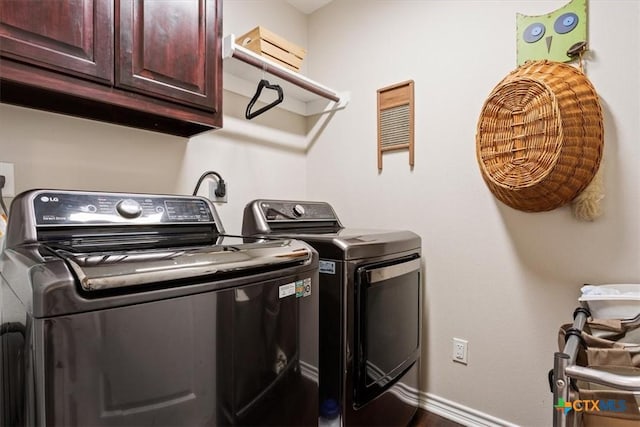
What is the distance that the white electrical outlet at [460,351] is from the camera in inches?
67.9

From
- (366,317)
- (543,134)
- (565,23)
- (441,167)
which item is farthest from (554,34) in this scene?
(366,317)

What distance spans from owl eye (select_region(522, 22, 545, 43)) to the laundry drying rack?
1234 mm

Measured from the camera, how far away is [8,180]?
120 centimetres

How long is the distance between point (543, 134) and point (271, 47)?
4.58 ft

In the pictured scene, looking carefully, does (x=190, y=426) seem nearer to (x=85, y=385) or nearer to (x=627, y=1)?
(x=85, y=385)

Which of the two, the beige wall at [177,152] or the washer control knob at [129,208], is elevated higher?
the beige wall at [177,152]

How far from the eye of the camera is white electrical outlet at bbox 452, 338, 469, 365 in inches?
67.9

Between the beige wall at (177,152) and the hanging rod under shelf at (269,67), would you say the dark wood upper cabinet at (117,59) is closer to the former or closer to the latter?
the beige wall at (177,152)

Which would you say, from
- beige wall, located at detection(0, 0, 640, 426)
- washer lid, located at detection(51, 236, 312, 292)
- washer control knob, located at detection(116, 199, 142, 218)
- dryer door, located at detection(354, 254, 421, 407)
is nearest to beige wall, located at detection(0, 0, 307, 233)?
beige wall, located at detection(0, 0, 640, 426)

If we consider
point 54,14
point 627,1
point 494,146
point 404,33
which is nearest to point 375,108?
point 404,33

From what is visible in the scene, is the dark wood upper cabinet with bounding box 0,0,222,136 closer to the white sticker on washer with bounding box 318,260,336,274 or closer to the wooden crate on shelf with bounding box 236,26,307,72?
the wooden crate on shelf with bounding box 236,26,307,72

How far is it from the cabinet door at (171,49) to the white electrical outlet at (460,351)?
5.48ft

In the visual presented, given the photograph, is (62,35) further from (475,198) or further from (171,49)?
(475,198)

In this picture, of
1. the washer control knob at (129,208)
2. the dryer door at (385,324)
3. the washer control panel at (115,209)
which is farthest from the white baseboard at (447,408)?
the washer control knob at (129,208)
